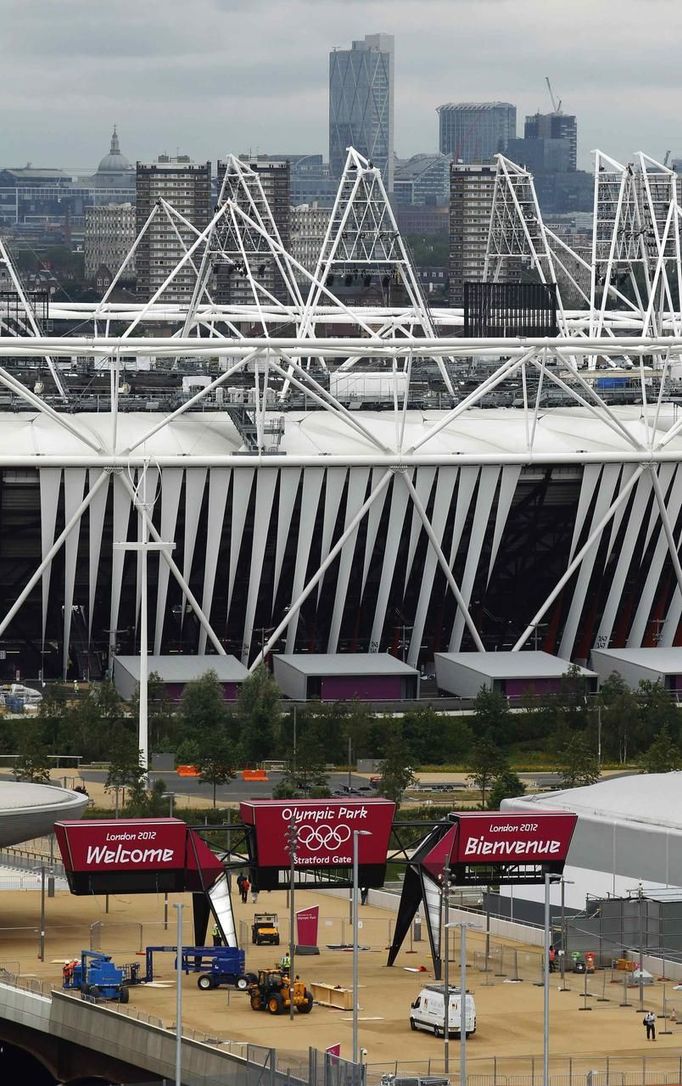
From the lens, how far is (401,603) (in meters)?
128

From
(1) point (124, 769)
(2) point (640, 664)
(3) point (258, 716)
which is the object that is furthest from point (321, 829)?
(2) point (640, 664)

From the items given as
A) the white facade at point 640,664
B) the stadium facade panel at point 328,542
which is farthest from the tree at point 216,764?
the white facade at point 640,664

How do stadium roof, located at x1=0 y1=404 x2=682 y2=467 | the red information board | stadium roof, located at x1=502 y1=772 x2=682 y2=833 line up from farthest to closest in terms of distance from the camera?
stadium roof, located at x1=0 y1=404 x2=682 y2=467, stadium roof, located at x1=502 y1=772 x2=682 y2=833, the red information board

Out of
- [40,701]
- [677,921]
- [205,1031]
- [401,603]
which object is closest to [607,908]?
[677,921]

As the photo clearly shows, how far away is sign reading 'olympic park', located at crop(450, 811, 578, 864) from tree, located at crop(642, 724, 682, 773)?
2661cm

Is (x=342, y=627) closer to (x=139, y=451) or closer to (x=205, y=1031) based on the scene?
(x=139, y=451)

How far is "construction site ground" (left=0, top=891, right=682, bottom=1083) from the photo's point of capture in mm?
62312

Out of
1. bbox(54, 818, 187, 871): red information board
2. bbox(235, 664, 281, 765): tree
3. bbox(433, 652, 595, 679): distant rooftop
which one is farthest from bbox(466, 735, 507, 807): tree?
bbox(54, 818, 187, 871): red information board

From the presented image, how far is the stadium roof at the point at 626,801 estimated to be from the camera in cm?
7744

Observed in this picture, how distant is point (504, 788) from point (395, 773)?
3.74m

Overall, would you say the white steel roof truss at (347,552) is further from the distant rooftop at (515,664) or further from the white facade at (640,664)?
the white facade at (640,664)

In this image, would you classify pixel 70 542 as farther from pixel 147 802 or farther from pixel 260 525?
pixel 147 802

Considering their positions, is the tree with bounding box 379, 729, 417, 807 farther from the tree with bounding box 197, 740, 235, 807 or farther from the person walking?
the person walking

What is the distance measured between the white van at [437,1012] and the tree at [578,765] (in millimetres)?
33468
